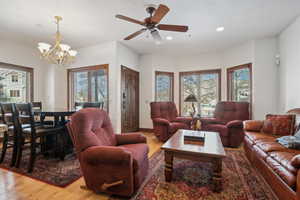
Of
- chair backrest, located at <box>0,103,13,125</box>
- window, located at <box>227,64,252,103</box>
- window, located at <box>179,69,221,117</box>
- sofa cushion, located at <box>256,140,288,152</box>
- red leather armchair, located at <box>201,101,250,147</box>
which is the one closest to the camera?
sofa cushion, located at <box>256,140,288,152</box>

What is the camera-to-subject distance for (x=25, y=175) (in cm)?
214

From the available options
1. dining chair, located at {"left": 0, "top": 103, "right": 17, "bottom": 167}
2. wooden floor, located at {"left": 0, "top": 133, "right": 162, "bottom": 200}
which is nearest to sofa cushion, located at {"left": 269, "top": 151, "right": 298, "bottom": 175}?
wooden floor, located at {"left": 0, "top": 133, "right": 162, "bottom": 200}

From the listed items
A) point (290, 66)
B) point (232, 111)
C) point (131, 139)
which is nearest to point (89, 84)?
point (131, 139)

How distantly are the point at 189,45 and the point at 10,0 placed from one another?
13.2 feet

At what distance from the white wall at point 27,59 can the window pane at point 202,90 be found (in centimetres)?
487

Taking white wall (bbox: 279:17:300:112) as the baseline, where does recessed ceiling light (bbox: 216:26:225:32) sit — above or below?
above

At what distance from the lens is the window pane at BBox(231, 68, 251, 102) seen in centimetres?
425

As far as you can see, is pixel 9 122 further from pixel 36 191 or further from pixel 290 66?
pixel 290 66

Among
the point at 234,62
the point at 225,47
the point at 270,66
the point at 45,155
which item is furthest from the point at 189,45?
the point at 45,155

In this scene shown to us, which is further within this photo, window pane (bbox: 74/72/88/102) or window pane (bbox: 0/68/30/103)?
window pane (bbox: 74/72/88/102)

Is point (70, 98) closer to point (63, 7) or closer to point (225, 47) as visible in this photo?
point (63, 7)

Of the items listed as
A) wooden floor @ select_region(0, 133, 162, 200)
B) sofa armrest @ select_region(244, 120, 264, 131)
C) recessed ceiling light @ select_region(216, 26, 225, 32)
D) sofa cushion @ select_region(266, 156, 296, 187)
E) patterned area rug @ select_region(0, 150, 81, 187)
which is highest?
recessed ceiling light @ select_region(216, 26, 225, 32)

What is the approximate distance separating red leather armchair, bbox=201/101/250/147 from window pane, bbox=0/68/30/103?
17.6 feet

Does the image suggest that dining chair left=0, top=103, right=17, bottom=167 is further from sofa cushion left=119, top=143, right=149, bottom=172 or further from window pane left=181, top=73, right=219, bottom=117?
window pane left=181, top=73, right=219, bottom=117
